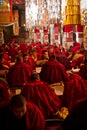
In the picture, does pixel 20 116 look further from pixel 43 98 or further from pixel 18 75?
pixel 18 75

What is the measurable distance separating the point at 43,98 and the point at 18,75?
4.43 meters

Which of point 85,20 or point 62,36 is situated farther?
point 62,36

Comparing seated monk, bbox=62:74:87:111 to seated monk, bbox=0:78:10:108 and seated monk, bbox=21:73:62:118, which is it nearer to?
seated monk, bbox=21:73:62:118

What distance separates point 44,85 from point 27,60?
269 inches

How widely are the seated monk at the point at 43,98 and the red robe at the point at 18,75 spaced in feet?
13.1

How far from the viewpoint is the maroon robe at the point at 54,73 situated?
12.8 metres

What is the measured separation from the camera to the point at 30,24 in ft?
101

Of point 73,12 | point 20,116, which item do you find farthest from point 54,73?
point 20,116

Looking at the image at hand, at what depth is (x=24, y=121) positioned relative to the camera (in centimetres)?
647

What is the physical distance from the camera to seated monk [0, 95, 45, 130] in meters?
6.32

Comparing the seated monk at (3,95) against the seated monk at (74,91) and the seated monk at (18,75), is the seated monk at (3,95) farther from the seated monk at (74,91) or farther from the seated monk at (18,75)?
the seated monk at (18,75)

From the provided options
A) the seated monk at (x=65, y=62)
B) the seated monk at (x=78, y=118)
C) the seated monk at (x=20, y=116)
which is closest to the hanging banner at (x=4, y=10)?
the seated monk at (x=65, y=62)

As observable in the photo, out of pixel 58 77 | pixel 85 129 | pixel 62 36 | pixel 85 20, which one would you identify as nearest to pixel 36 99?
pixel 85 129

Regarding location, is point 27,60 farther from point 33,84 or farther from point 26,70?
point 33,84
